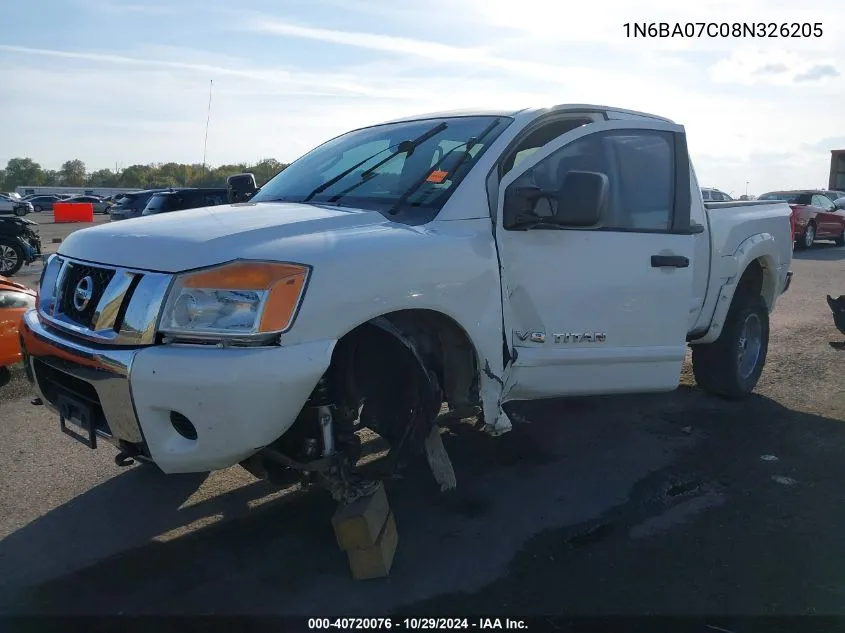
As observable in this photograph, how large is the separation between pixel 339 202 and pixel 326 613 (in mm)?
1944

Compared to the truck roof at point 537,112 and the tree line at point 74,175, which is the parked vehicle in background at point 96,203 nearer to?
the tree line at point 74,175

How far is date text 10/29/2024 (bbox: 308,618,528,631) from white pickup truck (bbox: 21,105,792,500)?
54cm

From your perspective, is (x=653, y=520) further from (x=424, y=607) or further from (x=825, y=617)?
(x=424, y=607)

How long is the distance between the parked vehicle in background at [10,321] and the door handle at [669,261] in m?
4.76

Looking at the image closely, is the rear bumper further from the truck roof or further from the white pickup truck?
the truck roof

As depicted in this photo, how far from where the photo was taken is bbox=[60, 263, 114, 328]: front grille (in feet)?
10.2

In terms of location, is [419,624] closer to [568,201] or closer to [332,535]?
[332,535]

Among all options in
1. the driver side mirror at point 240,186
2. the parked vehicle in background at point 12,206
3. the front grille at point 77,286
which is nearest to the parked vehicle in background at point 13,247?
the driver side mirror at point 240,186

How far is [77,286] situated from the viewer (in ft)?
10.7

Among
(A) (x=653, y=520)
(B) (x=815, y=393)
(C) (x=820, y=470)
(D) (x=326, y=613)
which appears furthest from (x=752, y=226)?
(D) (x=326, y=613)

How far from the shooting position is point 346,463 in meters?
3.29

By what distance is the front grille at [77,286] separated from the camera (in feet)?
10.2

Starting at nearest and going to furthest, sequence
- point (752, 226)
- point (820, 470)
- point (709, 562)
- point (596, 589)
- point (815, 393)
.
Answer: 1. point (596, 589)
2. point (709, 562)
3. point (820, 470)
4. point (752, 226)
5. point (815, 393)

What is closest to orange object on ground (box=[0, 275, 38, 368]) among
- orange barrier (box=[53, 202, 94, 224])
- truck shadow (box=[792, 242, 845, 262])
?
truck shadow (box=[792, 242, 845, 262])
